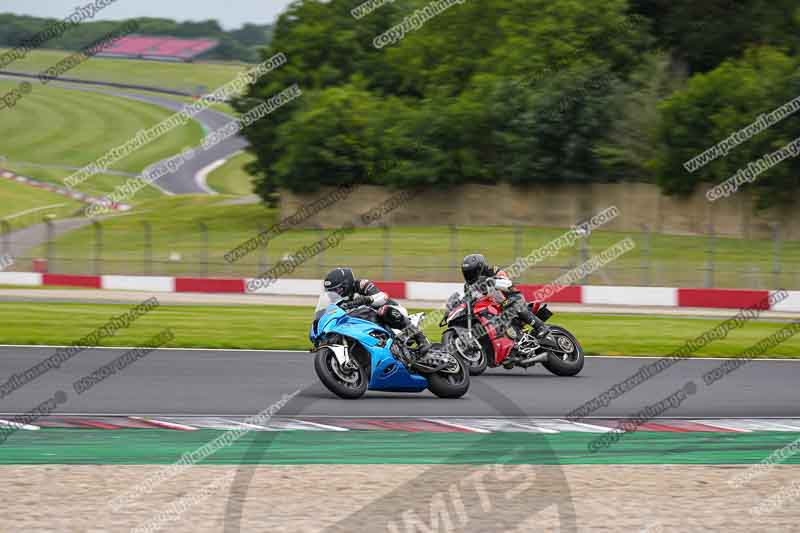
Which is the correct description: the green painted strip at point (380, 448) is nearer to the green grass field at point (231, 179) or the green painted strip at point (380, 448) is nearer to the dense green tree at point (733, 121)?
the dense green tree at point (733, 121)

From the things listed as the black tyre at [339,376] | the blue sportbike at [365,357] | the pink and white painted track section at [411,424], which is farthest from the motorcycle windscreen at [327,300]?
the pink and white painted track section at [411,424]

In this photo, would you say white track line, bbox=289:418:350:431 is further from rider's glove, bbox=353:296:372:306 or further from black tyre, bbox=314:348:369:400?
rider's glove, bbox=353:296:372:306

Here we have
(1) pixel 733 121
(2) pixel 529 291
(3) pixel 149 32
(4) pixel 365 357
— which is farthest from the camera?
(3) pixel 149 32

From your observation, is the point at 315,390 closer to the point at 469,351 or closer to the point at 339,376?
the point at 339,376

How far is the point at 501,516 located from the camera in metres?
7.68

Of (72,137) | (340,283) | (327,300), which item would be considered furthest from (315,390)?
(72,137)

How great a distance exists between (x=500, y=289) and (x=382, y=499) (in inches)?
263

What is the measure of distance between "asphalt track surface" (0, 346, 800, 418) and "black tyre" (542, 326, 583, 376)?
0.14 meters

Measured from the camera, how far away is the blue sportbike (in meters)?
12.3

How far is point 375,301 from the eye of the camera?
12.5m

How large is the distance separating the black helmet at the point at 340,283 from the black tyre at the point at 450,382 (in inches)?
51.1

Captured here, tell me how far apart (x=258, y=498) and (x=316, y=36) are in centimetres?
4324

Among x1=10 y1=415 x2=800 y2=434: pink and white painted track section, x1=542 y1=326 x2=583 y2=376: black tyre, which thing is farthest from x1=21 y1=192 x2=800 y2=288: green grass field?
x1=10 y1=415 x2=800 y2=434: pink and white painted track section

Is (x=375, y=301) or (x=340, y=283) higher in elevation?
(x=340, y=283)
